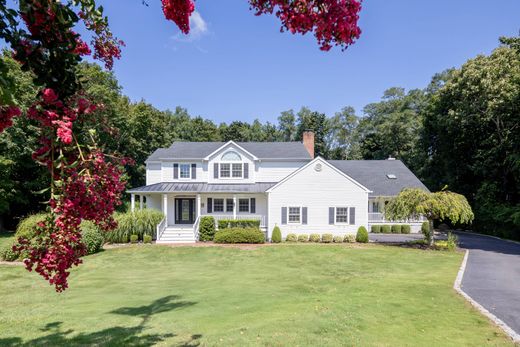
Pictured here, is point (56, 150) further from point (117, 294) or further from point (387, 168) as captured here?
point (387, 168)

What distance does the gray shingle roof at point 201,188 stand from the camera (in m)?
25.0

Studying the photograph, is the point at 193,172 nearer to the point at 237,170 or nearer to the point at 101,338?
the point at 237,170

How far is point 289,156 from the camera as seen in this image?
28672 millimetres

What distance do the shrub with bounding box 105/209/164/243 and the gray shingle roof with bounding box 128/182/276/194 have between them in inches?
76.0

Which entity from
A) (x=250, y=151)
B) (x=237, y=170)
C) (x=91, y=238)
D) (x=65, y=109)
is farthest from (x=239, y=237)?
(x=65, y=109)

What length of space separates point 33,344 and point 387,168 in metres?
33.9

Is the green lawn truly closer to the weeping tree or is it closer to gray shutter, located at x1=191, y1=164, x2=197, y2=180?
the weeping tree

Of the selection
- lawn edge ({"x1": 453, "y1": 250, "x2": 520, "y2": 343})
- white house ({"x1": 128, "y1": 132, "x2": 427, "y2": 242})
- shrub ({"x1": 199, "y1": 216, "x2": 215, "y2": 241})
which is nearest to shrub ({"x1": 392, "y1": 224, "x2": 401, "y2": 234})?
white house ({"x1": 128, "y1": 132, "x2": 427, "y2": 242})

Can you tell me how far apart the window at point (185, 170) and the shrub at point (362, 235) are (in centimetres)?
1402

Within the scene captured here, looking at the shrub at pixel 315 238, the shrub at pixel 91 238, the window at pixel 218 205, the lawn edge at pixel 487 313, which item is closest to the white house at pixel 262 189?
the window at pixel 218 205

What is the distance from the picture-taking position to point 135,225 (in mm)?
23062

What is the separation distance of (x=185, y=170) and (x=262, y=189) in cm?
688

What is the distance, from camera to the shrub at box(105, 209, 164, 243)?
2264 centimetres

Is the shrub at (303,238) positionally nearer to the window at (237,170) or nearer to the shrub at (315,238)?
the shrub at (315,238)
